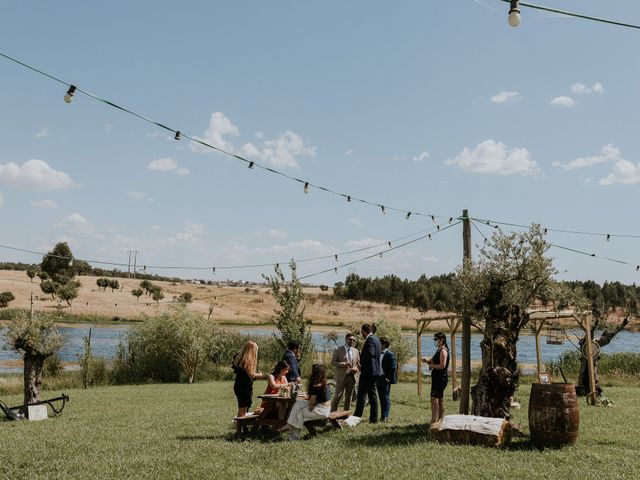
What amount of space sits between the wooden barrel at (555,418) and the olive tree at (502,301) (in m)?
1.27

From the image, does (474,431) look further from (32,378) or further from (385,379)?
(32,378)

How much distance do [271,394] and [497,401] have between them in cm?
388

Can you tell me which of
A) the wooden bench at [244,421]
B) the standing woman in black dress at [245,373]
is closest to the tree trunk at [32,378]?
the standing woman in black dress at [245,373]

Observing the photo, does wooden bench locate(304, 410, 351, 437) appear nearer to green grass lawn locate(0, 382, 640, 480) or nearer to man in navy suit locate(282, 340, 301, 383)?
green grass lawn locate(0, 382, 640, 480)

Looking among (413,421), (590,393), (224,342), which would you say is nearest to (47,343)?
(413,421)

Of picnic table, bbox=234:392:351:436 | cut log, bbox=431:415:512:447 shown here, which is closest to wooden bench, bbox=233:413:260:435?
picnic table, bbox=234:392:351:436

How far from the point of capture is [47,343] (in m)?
14.4

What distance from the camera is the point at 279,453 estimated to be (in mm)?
8445

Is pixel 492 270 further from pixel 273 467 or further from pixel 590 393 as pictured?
pixel 590 393

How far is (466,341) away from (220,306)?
86047mm

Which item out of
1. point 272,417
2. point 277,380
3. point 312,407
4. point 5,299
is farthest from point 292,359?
point 5,299

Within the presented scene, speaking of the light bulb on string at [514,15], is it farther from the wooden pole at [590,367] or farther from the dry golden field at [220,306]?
the dry golden field at [220,306]

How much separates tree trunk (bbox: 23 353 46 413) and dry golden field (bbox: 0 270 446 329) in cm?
5708

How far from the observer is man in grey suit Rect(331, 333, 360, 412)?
40.9ft
